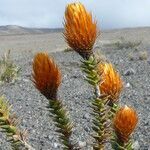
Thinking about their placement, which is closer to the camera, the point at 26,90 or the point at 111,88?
the point at 111,88

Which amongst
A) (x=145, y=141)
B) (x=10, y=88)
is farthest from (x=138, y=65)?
(x=145, y=141)

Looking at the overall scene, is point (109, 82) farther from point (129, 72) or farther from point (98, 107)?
point (129, 72)

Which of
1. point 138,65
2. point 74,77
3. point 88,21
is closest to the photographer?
point 88,21

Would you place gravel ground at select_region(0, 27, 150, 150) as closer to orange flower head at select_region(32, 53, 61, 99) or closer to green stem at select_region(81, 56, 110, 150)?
green stem at select_region(81, 56, 110, 150)

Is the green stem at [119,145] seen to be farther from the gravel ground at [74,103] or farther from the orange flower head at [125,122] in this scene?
the gravel ground at [74,103]

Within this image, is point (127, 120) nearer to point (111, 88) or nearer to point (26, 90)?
point (111, 88)

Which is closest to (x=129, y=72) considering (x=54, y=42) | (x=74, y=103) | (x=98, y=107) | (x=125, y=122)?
(x=74, y=103)
